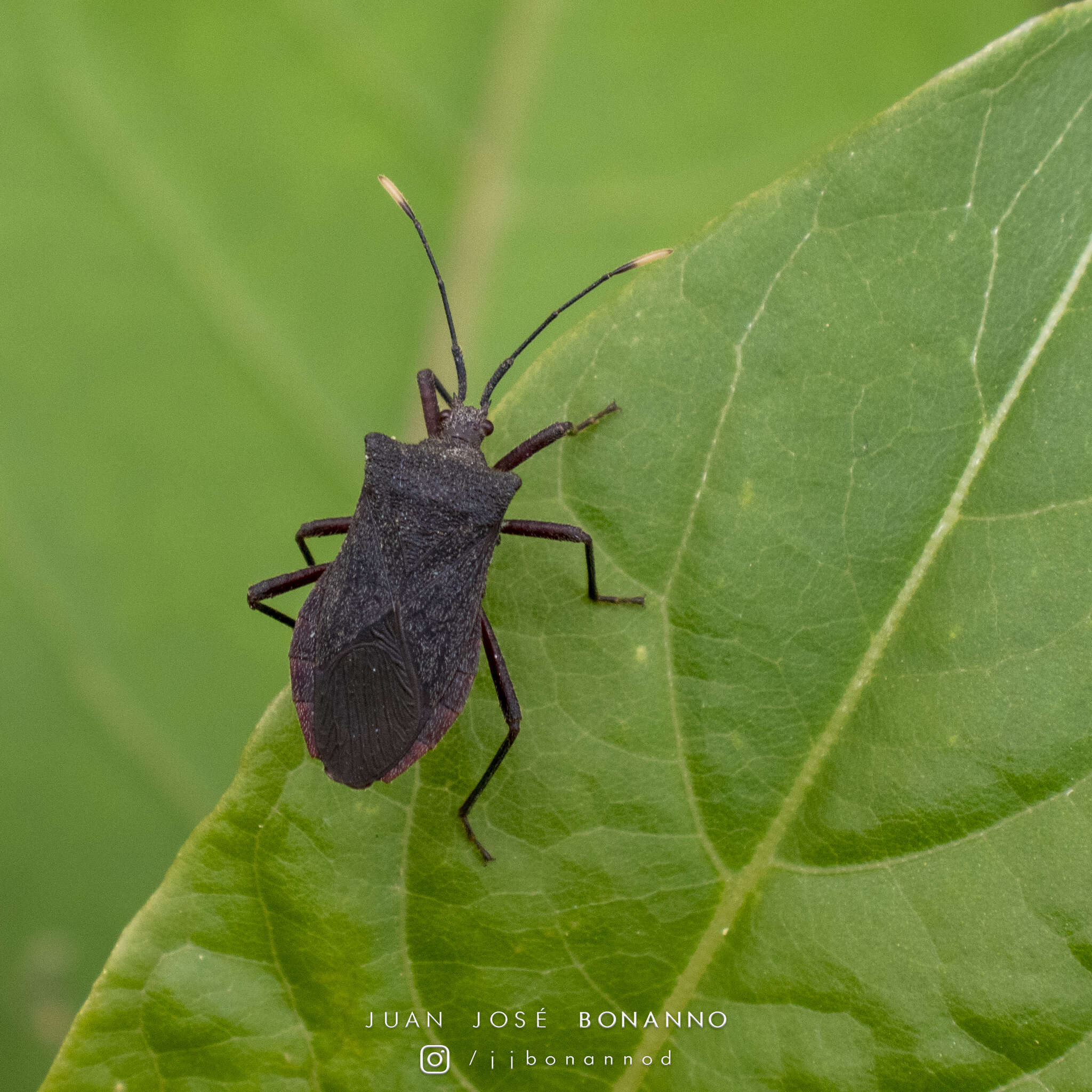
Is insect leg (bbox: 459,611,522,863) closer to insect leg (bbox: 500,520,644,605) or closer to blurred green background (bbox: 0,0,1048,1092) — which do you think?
insect leg (bbox: 500,520,644,605)

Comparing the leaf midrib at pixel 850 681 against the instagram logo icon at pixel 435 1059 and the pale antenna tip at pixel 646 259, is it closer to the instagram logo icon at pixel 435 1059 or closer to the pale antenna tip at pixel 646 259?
the instagram logo icon at pixel 435 1059

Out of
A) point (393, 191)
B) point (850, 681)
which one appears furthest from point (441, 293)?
point (850, 681)

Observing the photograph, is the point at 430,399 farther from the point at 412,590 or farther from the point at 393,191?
the point at 412,590

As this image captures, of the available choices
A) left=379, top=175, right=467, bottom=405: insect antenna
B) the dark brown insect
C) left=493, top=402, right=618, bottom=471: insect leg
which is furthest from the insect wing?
left=379, top=175, right=467, bottom=405: insect antenna

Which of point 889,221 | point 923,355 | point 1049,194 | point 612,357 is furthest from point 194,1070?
point 1049,194

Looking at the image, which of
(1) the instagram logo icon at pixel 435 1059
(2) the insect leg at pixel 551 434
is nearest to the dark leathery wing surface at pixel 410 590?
(2) the insect leg at pixel 551 434

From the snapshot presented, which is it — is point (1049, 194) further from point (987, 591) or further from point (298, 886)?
point (298, 886)
